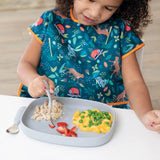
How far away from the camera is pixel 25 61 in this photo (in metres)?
1.05

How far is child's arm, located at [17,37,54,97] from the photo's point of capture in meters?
0.83

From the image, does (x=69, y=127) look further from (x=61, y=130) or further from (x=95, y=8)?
(x=95, y=8)

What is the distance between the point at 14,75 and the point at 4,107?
57.4 inches

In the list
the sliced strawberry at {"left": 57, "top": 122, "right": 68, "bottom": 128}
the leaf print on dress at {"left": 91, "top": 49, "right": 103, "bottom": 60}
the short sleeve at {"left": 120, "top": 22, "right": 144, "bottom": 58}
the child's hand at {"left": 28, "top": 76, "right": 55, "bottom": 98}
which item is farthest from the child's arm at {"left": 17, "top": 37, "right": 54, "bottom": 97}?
the short sleeve at {"left": 120, "top": 22, "right": 144, "bottom": 58}

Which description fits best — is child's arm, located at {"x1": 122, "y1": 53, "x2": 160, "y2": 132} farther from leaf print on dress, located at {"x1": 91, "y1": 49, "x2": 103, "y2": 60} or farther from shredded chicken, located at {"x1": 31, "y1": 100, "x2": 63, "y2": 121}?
shredded chicken, located at {"x1": 31, "y1": 100, "x2": 63, "y2": 121}

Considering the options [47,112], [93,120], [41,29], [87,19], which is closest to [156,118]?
[93,120]

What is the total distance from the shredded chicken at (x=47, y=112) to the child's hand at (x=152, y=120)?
0.87 feet

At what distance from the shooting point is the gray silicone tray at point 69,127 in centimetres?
67

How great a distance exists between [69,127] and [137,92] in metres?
0.34

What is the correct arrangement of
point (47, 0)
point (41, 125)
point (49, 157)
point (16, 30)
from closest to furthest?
point (49, 157)
point (41, 125)
point (16, 30)
point (47, 0)

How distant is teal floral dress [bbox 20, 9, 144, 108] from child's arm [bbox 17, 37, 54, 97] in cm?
3

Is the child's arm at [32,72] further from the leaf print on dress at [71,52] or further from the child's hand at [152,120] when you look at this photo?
the child's hand at [152,120]

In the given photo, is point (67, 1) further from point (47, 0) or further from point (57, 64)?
point (47, 0)

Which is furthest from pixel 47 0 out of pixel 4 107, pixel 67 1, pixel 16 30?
pixel 4 107
